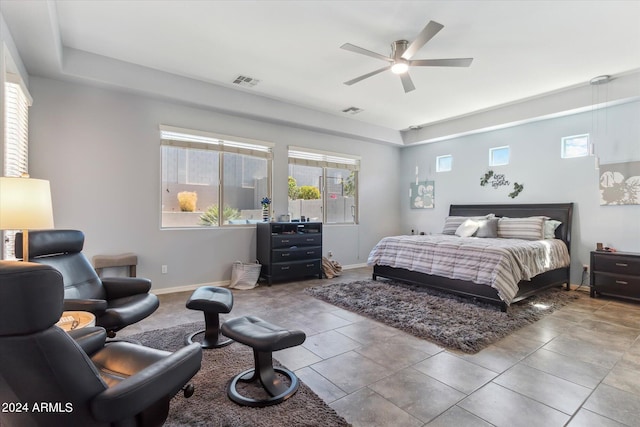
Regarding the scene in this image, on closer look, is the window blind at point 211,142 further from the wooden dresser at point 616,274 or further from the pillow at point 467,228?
the wooden dresser at point 616,274

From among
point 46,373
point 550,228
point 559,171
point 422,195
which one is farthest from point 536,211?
point 46,373

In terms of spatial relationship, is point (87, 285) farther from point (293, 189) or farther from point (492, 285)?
point (492, 285)

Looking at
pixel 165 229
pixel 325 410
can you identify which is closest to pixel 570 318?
pixel 325 410

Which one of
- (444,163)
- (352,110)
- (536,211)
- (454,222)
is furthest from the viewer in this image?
(444,163)

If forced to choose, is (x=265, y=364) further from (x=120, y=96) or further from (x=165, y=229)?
(x=120, y=96)

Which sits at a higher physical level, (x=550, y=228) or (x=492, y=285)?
(x=550, y=228)

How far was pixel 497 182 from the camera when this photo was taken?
18.9 ft

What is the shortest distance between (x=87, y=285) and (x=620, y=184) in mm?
6510

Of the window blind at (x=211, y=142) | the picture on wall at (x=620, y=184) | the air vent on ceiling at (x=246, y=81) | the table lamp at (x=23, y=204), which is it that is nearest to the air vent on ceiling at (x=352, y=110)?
the window blind at (x=211, y=142)

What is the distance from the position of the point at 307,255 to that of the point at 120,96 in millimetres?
3568

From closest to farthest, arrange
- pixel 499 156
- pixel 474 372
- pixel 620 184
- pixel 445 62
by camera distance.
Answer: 1. pixel 474 372
2. pixel 445 62
3. pixel 620 184
4. pixel 499 156

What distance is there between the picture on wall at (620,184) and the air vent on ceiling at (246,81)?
5.17 metres

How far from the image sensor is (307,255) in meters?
5.41

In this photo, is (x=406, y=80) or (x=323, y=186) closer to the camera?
(x=406, y=80)
